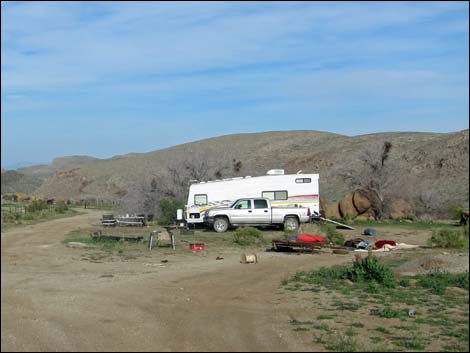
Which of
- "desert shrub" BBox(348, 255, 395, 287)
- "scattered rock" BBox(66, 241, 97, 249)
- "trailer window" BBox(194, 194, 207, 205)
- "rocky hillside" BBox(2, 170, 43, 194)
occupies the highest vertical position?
"rocky hillside" BBox(2, 170, 43, 194)

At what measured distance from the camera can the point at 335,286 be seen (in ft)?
41.1

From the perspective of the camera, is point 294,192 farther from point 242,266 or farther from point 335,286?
point 335,286

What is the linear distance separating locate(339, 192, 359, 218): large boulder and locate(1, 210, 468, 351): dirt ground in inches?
540

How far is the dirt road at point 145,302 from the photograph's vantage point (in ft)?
20.9

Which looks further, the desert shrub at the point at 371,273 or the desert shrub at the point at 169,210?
the desert shrub at the point at 169,210

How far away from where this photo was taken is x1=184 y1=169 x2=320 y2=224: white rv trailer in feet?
93.6

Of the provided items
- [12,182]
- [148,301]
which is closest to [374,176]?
[148,301]

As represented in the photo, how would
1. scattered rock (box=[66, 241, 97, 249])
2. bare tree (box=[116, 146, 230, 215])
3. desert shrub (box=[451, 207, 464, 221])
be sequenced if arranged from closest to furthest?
desert shrub (box=[451, 207, 464, 221]) → scattered rock (box=[66, 241, 97, 249]) → bare tree (box=[116, 146, 230, 215])

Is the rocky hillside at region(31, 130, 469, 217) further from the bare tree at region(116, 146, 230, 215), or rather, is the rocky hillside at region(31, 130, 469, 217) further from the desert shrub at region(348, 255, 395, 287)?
the desert shrub at region(348, 255, 395, 287)

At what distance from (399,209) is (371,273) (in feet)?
53.6

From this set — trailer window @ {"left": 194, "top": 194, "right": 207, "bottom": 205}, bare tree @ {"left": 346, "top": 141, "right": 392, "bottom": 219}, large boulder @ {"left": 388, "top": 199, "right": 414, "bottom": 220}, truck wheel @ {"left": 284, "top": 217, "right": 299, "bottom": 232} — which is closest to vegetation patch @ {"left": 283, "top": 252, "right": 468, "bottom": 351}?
truck wheel @ {"left": 284, "top": 217, "right": 299, "bottom": 232}

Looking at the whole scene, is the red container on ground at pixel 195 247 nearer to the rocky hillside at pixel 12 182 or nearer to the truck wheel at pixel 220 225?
the truck wheel at pixel 220 225

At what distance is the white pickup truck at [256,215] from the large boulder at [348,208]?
5.66 m

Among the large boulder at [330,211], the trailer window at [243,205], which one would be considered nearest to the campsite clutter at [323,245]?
the trailer window at [243,205]
